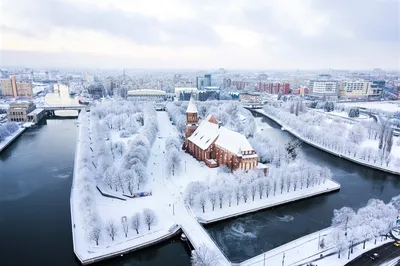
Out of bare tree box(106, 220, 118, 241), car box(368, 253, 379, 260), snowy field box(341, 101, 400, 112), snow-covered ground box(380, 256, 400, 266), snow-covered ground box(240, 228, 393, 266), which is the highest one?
snowy field box(341, 101, 400, 112)

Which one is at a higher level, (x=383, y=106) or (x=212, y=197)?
(x=383, y=106)

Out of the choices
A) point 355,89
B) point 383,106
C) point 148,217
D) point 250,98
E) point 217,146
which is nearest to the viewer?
point 148,217

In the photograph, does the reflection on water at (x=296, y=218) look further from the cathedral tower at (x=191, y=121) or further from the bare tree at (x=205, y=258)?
the cathedral tower at (x=191, y=121)

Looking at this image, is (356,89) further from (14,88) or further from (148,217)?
(14,88)

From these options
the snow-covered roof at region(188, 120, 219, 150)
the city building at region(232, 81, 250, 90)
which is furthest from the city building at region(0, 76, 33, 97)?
the snow-covered roof at region(188, 120, 219, 150)

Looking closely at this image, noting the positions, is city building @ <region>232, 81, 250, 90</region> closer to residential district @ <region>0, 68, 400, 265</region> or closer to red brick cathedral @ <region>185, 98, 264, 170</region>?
residential district @ <region>0, 68, 400, 265</region>

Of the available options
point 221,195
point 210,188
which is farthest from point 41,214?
point 221,195

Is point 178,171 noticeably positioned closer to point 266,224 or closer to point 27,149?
point 266,224
